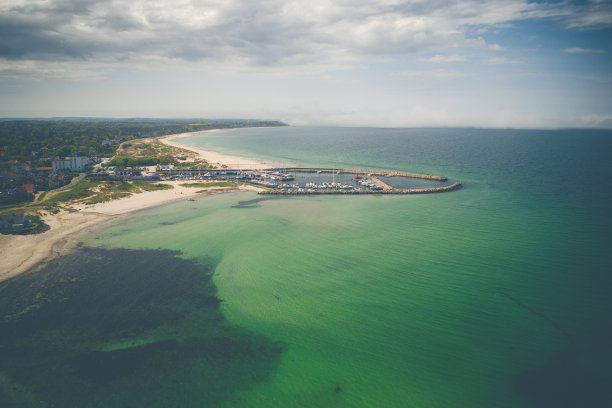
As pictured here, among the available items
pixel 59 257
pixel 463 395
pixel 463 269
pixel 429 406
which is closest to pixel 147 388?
pixel 429 406

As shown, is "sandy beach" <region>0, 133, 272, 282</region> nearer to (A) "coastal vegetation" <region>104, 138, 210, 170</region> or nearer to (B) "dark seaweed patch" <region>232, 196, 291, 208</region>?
(B) "dark seaweed patch" <region>232, 196, 291, 208</region>

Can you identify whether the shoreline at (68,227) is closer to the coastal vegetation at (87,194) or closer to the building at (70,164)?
the coastal vegetation at (87,194)

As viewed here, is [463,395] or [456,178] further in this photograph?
[456,178]

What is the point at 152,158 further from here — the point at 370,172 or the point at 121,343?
the point at 121,343

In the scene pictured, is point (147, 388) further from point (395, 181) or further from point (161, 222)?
point (395, 181)

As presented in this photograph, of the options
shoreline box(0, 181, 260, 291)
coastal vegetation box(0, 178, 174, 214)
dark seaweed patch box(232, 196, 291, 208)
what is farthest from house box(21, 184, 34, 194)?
dark seaweed patch box(232, 196, 291, 208)

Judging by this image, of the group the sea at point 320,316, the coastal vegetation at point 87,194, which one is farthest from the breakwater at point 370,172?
the coastal vegetation at point 87,194
